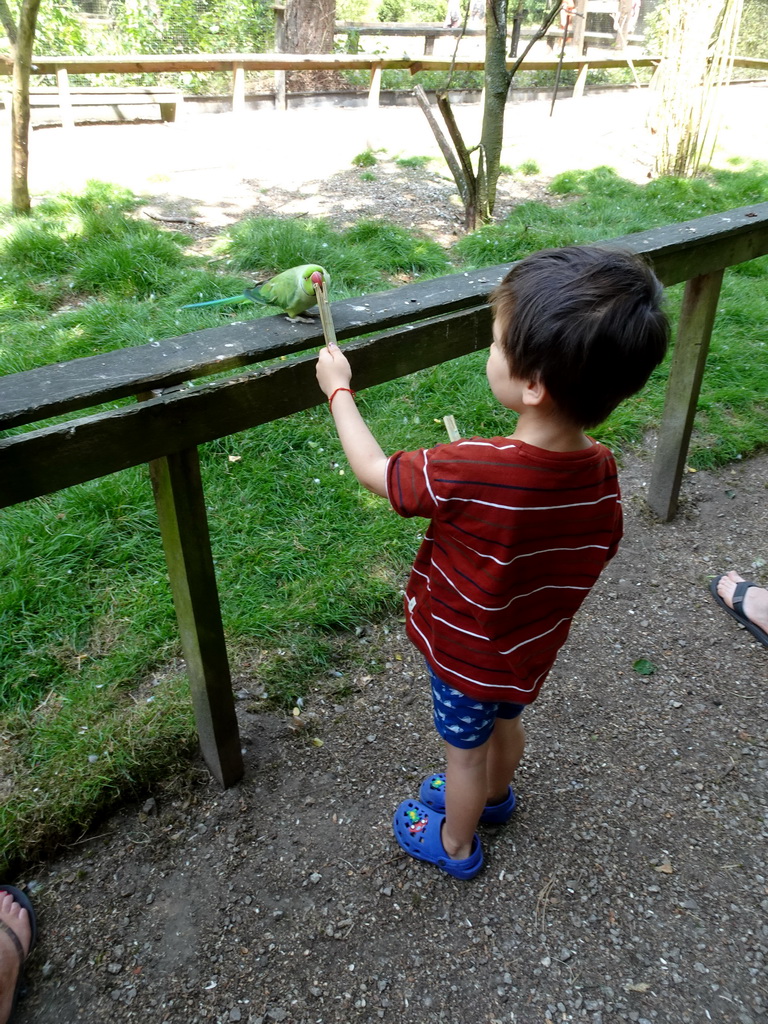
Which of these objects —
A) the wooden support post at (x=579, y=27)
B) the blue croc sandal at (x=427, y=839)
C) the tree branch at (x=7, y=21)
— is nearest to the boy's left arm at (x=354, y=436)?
the blue croc sandal at (x=427, y=839)

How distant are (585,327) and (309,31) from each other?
43.5 ft

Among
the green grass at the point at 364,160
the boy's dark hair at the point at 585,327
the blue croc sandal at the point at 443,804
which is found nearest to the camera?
the boy's dark hair at the point at 585,327

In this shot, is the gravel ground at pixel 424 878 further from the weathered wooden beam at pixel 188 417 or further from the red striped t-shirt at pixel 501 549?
the weathered wooden beam at pixel 188 417

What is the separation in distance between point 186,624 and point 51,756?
0.61m

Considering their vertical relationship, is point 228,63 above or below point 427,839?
above

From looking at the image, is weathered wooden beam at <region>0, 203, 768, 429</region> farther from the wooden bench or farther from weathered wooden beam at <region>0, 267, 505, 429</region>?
the wooden bench

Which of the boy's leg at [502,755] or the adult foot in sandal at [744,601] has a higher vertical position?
the boy's leg at [502,755]

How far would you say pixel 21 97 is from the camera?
17.0 ft

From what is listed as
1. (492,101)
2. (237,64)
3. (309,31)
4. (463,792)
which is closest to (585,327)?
(463,792)

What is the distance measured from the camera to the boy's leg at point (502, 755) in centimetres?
168

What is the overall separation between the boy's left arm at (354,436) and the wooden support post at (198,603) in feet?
1.10

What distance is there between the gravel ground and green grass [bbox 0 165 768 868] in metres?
0.16

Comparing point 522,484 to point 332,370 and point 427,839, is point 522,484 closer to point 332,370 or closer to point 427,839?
point 332,370

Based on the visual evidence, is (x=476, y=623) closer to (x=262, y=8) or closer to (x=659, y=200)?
(x=659, y=200)
